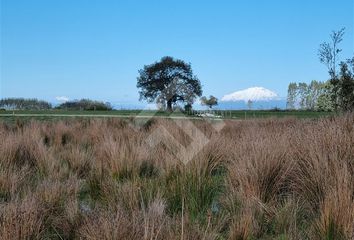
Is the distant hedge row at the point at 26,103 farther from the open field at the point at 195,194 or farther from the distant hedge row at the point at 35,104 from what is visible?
the open field at the point at 195,194

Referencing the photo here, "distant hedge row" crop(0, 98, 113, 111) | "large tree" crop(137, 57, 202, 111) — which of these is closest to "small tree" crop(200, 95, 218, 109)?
"large tree" crop(137, 57, 202, 111)

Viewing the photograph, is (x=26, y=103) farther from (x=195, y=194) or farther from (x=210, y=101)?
(x=195, y=194)

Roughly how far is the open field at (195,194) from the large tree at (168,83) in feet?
207

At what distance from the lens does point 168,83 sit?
231ft

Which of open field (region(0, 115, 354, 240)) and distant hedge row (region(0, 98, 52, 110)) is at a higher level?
distant hedge row (region(0, 98, 52, 110))

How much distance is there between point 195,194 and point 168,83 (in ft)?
216

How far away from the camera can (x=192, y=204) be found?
4680 mm

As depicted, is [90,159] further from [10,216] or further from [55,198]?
[10,216]

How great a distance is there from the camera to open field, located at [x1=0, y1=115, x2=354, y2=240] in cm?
333

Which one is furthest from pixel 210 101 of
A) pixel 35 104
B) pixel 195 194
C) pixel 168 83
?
pixel 195 194

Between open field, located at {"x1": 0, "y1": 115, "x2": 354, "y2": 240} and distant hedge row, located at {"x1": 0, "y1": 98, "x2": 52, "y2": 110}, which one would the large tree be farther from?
open field, located at {"x1": 0, "y1": 115, "x2": 354, "y2": 240}

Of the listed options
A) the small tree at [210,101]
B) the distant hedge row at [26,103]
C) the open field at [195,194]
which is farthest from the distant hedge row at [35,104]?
the open field at [195,194]

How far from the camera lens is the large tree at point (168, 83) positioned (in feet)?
231

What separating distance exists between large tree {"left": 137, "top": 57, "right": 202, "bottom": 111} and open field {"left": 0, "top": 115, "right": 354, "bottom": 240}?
62.9 m
